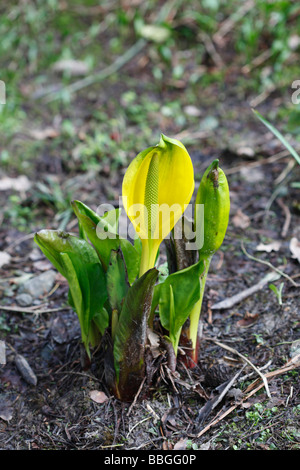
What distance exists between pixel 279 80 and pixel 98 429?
297cm

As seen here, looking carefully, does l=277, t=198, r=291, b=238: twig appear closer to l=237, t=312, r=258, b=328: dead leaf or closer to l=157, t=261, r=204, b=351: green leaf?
l=237, t=312, r=258, b=328: dead leaf

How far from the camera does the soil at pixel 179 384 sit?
1.51m

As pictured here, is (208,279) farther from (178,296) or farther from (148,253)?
(148,253)

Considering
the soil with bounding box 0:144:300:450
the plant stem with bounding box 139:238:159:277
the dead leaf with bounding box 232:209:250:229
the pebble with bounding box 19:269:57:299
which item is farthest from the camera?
the dead leaf with bounding box 232:209:250:229

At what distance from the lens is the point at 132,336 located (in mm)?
1453

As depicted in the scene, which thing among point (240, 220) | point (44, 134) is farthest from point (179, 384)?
point (44, 134)

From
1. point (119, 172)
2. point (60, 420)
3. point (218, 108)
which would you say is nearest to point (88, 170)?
point (119, 172)

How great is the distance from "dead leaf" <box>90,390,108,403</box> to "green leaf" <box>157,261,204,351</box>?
1.10 ft

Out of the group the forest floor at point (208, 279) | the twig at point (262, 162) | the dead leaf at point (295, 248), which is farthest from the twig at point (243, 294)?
the twig at point (262, 162)

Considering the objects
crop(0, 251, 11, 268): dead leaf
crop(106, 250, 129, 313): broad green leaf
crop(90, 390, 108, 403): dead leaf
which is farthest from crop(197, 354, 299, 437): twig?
crop(0, 251, 11, 268): dead leaf

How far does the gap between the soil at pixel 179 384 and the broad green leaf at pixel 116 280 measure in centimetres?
27

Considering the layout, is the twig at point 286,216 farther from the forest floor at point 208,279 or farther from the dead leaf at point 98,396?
the dead leaf at point 98,396

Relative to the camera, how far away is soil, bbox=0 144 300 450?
1515mm

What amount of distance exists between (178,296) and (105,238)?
293 millimetres
